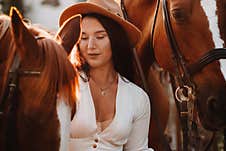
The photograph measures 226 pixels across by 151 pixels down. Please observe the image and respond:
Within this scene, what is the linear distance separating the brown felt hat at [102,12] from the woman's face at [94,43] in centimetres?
5

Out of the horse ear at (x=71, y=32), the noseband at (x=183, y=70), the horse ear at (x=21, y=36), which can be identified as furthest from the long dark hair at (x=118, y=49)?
the horse ear at (x=21, y=36)

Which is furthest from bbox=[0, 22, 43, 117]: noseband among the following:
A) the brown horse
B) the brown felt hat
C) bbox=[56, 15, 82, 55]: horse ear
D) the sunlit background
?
the sunlit background

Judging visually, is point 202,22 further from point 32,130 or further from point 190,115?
point 32,130

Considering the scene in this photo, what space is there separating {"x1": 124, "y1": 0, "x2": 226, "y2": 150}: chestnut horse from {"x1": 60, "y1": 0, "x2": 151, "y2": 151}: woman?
0.27 m

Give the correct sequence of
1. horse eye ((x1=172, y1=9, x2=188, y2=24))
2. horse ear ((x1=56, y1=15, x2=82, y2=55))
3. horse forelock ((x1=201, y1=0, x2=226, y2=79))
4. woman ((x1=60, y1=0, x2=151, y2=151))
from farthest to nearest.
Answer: horse eye ((x1=172, y1=9, x2=188, y2=24))
horse forelock ((x1=201, y1=0, x2=226, y2=79))
woman ((x1=60, y1=0, x2=151, y2=151))
horse ear ((x1=56, y1=15, x2=82, y2=55))

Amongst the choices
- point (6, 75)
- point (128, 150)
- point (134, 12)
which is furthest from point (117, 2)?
point (6, 75)

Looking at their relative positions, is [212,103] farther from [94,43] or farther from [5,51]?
[5,51]

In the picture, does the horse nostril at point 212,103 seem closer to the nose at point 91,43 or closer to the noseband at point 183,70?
the noseband at point 183,70

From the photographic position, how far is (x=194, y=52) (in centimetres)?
384

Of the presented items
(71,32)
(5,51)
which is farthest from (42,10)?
(5,51)

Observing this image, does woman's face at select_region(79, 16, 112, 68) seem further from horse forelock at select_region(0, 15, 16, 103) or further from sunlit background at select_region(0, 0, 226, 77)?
sunlit background at select_region(0, 0, 226, 77)

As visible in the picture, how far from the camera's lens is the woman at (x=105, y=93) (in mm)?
3459

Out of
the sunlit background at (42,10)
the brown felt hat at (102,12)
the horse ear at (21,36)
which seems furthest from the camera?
the sunlit background at (42,10)

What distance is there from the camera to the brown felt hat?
3.58 m
